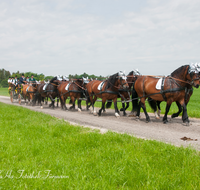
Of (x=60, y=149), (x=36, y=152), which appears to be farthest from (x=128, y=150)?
(x=36, y=152)

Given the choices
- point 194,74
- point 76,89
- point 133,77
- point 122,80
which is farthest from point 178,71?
point 76,89

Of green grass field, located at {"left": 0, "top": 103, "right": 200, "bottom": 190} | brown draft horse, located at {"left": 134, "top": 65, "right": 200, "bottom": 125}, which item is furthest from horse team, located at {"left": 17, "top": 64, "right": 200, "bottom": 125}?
green grass field, located at {"left": 0, "top": 103, "right": 200, "bottom": 190}

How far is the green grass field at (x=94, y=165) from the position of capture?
114 inches

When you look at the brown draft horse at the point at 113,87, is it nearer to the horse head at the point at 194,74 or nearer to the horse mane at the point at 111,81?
the horse mane at the point at 111,81

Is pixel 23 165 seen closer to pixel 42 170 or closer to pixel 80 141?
pixel 42 170

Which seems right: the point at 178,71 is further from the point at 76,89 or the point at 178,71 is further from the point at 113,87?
the point at 76,89

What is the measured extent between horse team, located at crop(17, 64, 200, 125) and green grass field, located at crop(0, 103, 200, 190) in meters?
3.77

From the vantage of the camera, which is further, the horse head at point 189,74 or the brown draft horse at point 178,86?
the brown draft horse at point 178,86

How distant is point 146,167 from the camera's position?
10.9 ft

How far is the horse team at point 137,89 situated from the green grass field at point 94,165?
3767mm

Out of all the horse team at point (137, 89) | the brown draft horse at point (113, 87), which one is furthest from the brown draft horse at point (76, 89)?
the brown draft horse at point (113, 87)

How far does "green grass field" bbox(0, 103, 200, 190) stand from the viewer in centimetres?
289

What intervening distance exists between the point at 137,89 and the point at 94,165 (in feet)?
20.6

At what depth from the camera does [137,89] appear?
30.5 feet
